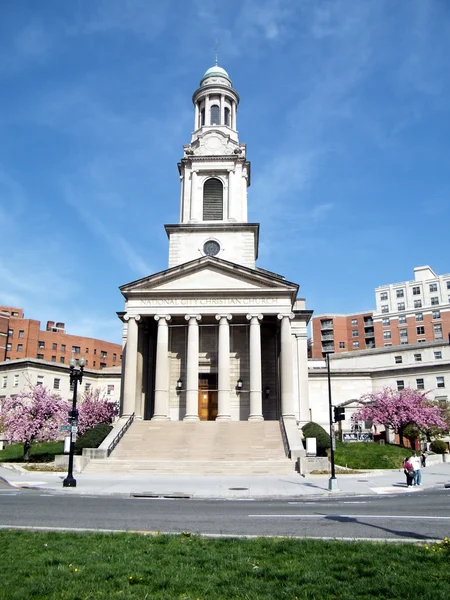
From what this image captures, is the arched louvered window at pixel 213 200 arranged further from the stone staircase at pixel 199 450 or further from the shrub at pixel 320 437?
the shrub at pixel 320 437

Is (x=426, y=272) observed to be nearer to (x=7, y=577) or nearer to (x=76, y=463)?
(x=76, y=463)

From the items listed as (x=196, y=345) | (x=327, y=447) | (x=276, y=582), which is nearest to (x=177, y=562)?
(x=276, y=582)

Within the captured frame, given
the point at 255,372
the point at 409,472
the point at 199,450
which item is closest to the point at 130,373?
the point at 255,372

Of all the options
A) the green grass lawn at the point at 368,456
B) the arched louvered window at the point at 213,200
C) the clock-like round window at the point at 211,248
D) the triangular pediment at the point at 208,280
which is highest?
the arched louvered window at the point at 213,200

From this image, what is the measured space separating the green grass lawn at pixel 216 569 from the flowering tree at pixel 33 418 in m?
34.0

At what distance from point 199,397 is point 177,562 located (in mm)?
38718

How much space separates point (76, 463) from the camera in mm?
33469

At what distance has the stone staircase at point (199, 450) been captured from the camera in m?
33.3

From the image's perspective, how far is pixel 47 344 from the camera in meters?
110

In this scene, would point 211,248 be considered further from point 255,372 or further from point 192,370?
point 255,372

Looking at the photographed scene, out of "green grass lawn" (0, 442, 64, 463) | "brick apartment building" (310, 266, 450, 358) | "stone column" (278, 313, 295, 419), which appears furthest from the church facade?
"brick apartment building" (310, 266, 450, 358)

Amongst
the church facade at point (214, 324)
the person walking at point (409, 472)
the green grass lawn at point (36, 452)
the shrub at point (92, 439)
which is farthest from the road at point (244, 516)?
the green grass lawn at point (36, 452)

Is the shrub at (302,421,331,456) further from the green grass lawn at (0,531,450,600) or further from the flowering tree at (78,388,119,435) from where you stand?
the green grass lawn at (0,531,450,600)

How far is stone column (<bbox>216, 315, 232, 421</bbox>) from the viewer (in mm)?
42406
